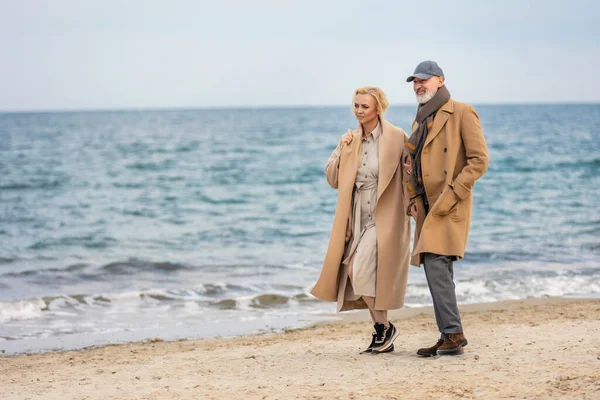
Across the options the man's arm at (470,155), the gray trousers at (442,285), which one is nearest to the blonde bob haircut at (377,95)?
the man's arm at (470,155)

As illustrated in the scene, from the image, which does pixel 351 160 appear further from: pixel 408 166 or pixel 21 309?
pixel 21 309

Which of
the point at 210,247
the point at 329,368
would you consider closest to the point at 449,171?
the point at 329,368

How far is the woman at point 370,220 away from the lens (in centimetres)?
534

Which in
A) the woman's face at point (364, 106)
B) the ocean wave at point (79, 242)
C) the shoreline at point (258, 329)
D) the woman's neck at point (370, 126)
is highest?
the woman's face at point (364, 106)

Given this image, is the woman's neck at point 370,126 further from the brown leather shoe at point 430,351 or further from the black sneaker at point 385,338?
the brown leather shoe at point 430,351

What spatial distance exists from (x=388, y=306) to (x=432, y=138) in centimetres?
120

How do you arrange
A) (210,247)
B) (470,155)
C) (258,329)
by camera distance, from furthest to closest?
(210,247), (258,329), (470,155)

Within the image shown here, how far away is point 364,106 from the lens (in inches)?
210

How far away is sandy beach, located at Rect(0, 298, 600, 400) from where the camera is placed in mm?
4719

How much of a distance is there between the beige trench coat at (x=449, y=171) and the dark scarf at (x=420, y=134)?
0.04 meters

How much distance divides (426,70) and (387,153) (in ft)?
2.10

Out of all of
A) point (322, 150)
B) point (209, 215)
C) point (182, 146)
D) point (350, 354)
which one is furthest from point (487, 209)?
point (182, 146)

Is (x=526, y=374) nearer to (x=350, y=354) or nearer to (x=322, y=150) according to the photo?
(x=350, y=354)

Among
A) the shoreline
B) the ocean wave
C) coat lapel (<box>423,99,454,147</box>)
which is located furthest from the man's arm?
the ocean wave
